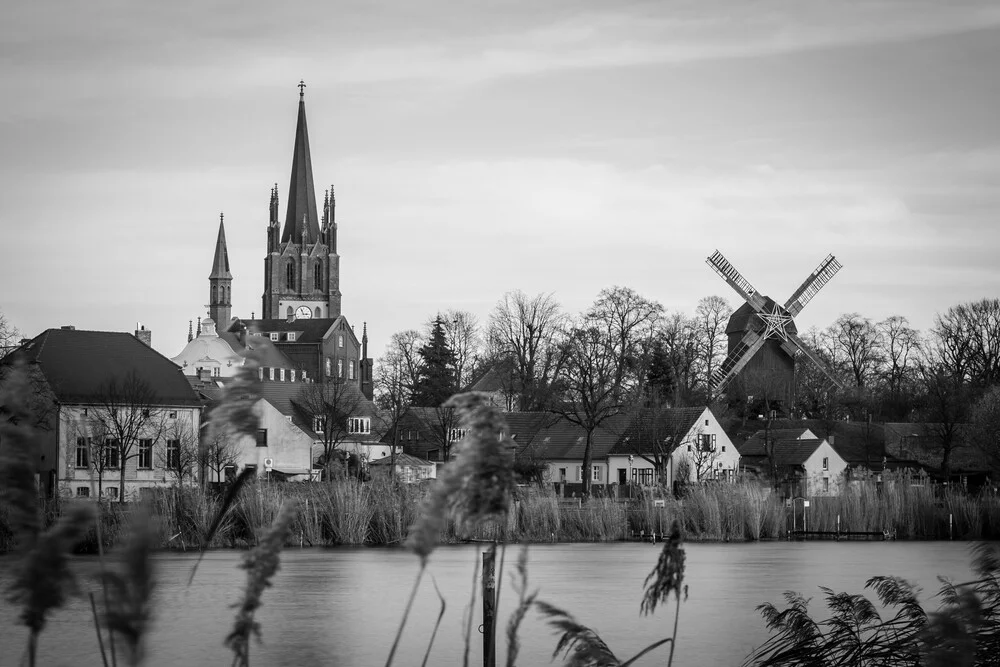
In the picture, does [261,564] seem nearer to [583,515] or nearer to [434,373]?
[583,515]

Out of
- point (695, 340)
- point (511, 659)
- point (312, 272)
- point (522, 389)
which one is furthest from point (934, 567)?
point (312, 272)

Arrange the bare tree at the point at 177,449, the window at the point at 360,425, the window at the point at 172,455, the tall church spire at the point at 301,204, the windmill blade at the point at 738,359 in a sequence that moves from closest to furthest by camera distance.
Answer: the bare tree at the point at 177,449, the window at the point at 172,455, the window at the point at 360,425, the windmill blade at the point at 738,359, the tall church spire at the point at 301,204

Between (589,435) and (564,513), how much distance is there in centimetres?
2710

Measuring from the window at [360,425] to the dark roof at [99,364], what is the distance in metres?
26.8

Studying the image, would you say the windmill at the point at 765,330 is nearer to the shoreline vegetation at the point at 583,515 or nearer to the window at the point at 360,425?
the window at the point at 360,425

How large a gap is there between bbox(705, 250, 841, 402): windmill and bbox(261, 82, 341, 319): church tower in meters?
73.0

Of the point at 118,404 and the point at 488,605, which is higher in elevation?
the point at 118,404

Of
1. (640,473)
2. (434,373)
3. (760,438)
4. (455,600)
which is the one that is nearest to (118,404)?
(455,600)

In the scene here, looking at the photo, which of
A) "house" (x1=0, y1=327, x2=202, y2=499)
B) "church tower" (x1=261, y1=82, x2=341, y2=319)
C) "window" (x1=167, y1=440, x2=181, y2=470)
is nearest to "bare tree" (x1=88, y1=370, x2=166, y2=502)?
"house" (x1=0, y1=327, x2=202, y2=499)

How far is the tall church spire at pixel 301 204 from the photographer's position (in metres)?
159

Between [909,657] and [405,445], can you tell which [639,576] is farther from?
[405,445]

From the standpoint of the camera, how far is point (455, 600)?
26.0 metres

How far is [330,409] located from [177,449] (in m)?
20.3

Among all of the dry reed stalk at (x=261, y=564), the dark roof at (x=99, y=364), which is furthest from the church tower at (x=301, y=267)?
the dry reed stalk at (x=261, y=564)
